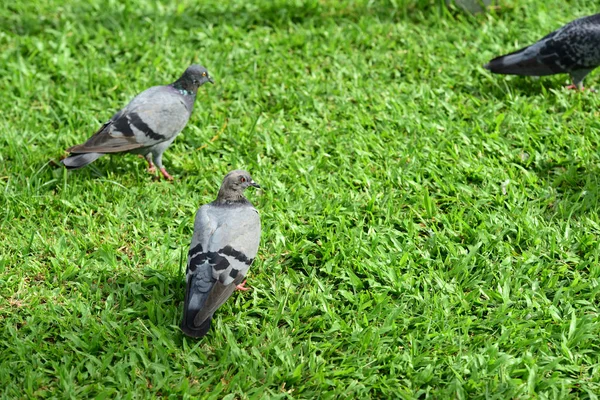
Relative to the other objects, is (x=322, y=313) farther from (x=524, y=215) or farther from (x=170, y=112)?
(x=170, y=112)

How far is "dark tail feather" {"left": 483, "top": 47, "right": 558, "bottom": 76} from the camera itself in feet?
19.2

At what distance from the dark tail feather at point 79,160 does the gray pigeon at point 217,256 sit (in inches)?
47.5

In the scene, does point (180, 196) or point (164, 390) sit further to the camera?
point (180, 196)

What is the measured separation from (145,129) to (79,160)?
0.54 m

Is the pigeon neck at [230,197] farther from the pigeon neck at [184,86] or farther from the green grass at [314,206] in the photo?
the pigeon neck at [184,86]

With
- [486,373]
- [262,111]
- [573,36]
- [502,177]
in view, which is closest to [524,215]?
[502,177]

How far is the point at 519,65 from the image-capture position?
5875mm

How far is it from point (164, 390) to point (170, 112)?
7.85ft

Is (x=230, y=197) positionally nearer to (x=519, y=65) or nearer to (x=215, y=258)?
(x=215, y=258)

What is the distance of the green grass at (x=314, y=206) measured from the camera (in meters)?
3.68

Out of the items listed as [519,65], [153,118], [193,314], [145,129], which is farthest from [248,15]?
[193,314]

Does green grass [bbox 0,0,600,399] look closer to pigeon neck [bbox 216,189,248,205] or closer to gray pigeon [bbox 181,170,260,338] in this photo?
gray pigeon [bbox 181,170,260,338]

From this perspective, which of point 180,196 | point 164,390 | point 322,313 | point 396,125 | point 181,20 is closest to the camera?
point 164,390

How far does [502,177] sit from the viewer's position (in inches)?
200
